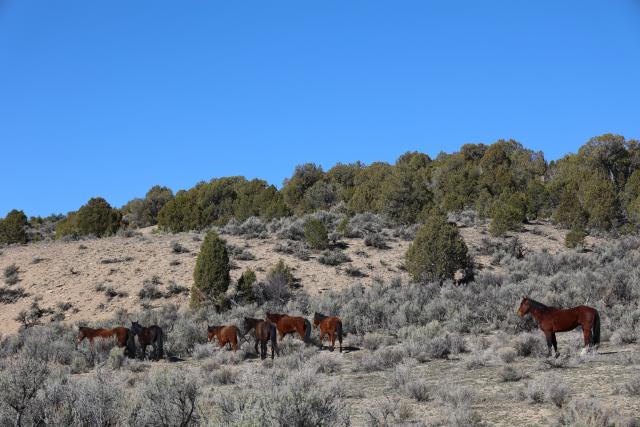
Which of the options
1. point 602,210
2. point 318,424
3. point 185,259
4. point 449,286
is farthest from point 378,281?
point 318,424

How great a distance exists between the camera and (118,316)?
2511cm

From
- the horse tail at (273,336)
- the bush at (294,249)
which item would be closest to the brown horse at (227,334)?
the horse tail at (273,336)

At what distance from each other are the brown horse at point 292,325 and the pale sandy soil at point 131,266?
1207 cm

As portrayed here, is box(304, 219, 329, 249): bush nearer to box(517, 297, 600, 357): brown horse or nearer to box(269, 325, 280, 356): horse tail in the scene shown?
box(269, 325, 280, 356): horse tail

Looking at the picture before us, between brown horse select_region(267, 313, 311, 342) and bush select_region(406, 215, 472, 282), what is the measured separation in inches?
507

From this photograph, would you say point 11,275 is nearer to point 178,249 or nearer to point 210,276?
point 178,249

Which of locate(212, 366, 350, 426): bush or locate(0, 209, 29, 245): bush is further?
locate(0, 209, 29, 245): bush

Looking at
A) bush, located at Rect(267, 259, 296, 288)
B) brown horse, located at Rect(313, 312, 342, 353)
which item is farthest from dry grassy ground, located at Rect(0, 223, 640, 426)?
bush, located at Rect(267, 259, 296, 288)

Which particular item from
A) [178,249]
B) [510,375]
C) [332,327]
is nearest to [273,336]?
[332,327]

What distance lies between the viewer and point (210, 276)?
25859 millimetres

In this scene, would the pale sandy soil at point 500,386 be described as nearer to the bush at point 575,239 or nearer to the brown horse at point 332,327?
the brown horse at point 332,327

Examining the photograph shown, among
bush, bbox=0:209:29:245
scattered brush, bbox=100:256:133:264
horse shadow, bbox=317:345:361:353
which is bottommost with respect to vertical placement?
horse shadow, bbox=317:345:361:353

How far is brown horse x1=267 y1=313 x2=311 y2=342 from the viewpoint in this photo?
16.5m

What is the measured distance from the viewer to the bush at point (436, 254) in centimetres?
2839
